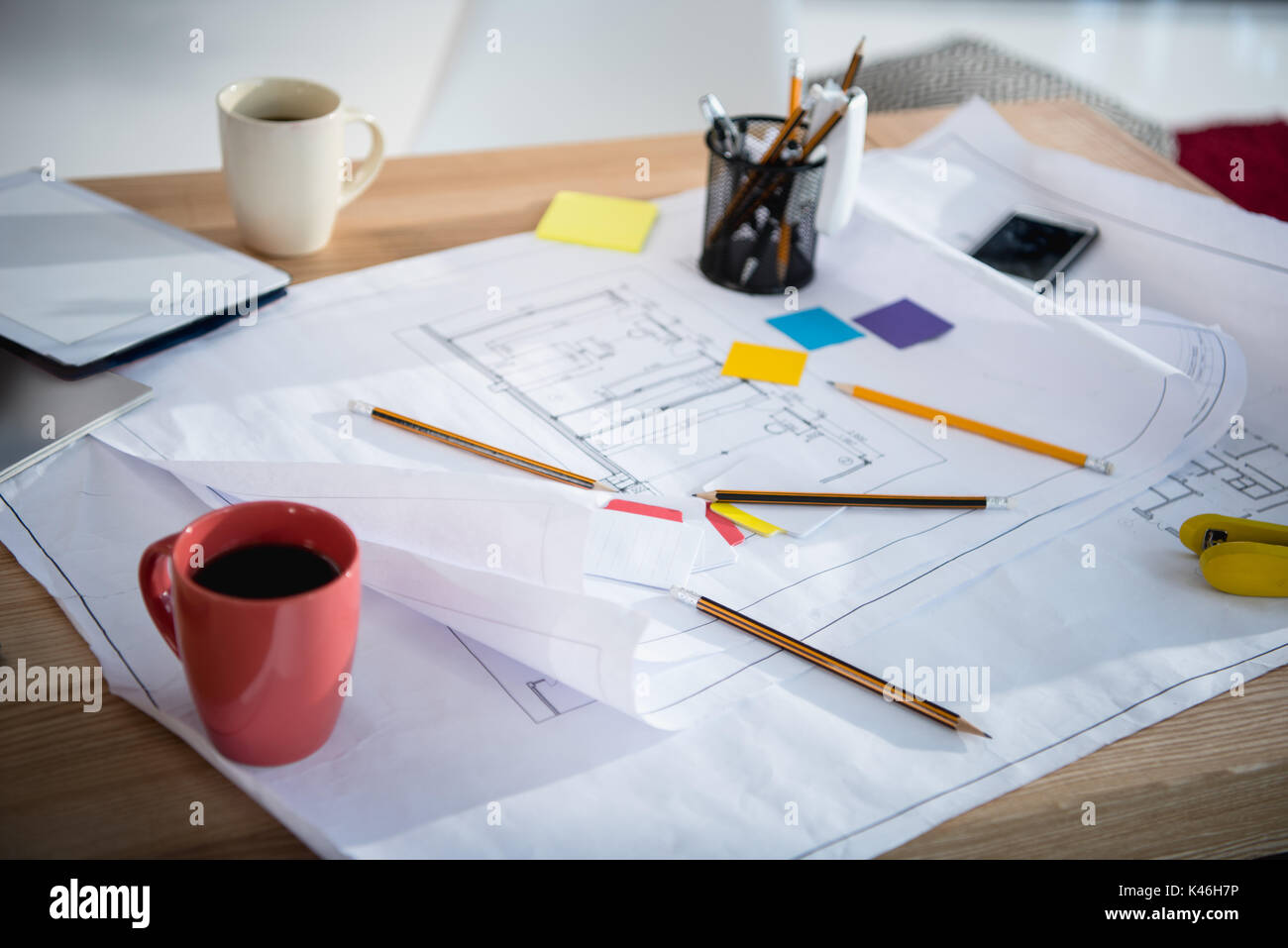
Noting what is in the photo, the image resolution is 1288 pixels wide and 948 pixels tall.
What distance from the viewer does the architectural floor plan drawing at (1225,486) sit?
74 cm

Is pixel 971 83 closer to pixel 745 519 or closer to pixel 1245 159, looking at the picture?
pixel 1245 159

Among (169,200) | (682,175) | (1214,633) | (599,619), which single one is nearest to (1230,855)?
(1214,633)

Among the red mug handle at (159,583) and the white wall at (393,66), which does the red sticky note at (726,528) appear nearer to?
the red mug handle at (159,583)

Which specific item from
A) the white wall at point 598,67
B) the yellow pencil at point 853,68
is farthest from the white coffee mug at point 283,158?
the white wall at point 598,67

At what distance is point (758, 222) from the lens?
958mm

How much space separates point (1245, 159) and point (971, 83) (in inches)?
26.9

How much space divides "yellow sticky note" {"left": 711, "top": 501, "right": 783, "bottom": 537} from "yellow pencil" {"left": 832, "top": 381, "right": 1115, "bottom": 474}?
0.64ft

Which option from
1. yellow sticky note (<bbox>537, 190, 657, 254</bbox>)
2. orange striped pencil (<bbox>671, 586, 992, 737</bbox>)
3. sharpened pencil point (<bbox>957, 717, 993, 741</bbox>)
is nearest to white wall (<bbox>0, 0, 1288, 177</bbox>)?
yellow sticky note (<bbox>537, 190, 657, 254</bbox>)

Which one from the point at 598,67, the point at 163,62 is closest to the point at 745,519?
the point at 598,67

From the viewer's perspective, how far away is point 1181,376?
2.64ft

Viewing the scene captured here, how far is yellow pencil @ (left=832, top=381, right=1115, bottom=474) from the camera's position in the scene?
0.77 m

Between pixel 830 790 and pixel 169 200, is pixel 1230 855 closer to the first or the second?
pixel 830 790

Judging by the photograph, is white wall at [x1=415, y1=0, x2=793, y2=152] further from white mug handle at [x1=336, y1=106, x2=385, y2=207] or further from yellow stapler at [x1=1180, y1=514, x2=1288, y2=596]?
yellow stapler at [x1=1180, y1=514, x2=1288, y2=596]

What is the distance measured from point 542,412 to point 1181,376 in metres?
0.49
